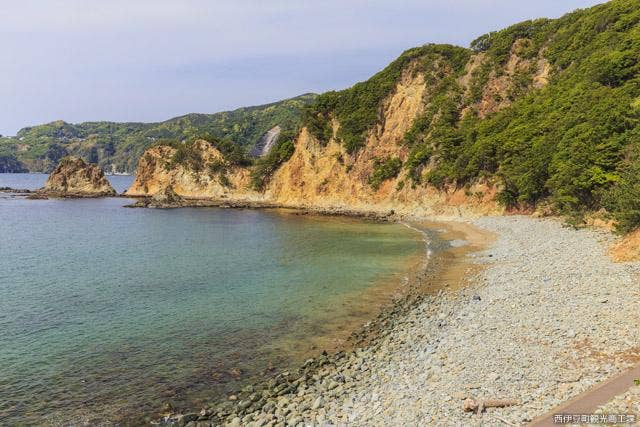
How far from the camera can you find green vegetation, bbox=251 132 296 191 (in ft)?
337

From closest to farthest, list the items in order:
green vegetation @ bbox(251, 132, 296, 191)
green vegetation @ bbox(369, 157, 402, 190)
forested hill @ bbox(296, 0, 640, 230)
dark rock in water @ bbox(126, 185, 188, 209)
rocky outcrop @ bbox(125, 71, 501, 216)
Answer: forested hill @ bbox(296, 0, 640, 230), rocky outcrop @ bbox(125, 71, 501, 216), green vegetation @ bbox(369, 157, 402, 190), dark rock in water @ bbox(126, 185, 188, 209), green vegetation @ bbox(251, 132, 296, 191)

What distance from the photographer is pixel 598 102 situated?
138 feet

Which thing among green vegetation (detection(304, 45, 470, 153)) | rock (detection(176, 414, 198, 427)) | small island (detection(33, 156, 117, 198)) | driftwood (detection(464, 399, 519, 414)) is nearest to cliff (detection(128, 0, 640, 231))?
green vegetation (detection(304, 45, 470, 153))

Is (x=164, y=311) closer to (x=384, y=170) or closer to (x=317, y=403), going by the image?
(x=317, y=403)

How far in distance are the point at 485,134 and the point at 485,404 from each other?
6008 centimetres

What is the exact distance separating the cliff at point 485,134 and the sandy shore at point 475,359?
9.37 m

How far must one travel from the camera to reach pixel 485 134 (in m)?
62.9

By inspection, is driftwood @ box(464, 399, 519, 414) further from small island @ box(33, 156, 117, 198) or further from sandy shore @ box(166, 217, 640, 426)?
small island @ box(33, 156, 117, 198)

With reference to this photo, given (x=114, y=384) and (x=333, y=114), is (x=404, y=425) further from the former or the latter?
(x=333, y=114)

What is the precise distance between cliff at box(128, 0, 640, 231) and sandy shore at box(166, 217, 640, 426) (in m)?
9.37

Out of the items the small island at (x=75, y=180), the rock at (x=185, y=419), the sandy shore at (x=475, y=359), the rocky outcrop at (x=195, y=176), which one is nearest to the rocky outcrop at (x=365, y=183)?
the rocky outcrop at (x=195, y=176)

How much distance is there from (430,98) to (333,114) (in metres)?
24.6

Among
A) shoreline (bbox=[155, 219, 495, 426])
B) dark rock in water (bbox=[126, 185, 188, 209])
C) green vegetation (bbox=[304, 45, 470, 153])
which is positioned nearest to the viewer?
shoreline (bbox=[155, 219, 495, 426])

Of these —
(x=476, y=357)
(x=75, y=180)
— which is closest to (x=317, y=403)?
(x=476, y=357)
